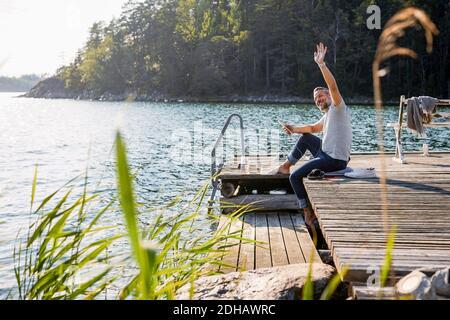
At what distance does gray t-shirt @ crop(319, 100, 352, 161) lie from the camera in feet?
17.3

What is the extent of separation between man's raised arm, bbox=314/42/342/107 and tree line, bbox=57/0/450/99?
145 feet

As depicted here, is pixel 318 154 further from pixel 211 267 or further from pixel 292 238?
pixel 211 267

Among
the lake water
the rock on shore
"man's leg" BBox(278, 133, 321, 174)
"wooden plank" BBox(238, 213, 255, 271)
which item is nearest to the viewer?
the rock on shore

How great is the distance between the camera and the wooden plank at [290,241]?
4.29 m

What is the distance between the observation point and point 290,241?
191 inches

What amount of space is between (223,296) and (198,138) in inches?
895

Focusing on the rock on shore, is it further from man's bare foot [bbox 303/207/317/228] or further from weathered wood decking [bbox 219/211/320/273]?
man's bare foot [bbox 303/207/317/228]

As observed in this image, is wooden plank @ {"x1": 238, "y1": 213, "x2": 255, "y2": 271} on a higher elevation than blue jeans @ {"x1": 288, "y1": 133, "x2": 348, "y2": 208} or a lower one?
lower

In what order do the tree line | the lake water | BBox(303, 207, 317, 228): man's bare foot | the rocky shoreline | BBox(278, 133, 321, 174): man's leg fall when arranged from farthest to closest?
the rocky shoreline, the tree line, the lake water, BBox(278, 133, 321, 174): man's leg, BBox(303, 207, 317, 228): man's bare foot

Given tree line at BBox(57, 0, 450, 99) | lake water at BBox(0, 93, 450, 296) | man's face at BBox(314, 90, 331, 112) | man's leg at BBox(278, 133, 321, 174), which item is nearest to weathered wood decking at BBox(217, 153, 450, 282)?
man's leg at BBox(278, 133, 321, 174)

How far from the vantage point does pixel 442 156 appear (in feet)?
27.8

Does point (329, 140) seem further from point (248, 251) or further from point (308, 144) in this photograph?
point (248, 251)

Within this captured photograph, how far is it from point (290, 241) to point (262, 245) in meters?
0.33
